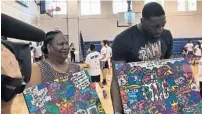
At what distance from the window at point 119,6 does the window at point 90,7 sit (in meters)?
1.14

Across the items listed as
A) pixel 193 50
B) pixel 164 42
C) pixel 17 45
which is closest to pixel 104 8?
pixel 193 50

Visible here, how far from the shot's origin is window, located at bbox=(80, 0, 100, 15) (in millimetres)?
20953

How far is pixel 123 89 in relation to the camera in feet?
5.71

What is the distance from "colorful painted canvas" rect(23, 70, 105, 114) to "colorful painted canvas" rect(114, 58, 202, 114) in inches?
8.0

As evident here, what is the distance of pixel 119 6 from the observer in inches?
824

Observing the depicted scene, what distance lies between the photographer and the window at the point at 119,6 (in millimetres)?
20844

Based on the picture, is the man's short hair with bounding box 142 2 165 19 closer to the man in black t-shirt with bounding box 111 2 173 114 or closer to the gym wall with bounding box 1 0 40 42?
the man in black t-shirt with bounding box 111 2 173 114

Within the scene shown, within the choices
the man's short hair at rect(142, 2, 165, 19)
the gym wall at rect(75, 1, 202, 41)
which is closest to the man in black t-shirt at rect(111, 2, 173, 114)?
the man's short hair at rect(142, 2, 165, 19)

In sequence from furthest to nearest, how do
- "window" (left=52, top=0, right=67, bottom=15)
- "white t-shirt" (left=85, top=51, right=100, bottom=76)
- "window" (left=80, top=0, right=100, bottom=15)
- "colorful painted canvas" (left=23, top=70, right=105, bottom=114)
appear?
"window" (left=80, top=0, right=100, bottom=15)
"window" (left=52, top=0, right=67, bottom=15)
"white t-shirt" (left=85, top=51, right=100, bottom=76)
"colorful painted canvas" (left=23, top=70, right=105, bottom=114)

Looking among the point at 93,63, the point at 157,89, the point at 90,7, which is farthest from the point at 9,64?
the point at 90,7

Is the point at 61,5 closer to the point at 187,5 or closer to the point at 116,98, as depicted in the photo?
the point at 187,5

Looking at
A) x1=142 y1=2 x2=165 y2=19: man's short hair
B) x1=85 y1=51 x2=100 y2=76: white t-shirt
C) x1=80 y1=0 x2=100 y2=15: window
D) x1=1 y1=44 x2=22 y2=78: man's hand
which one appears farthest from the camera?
x1=80 y1=0 x2=100 y2=15: window

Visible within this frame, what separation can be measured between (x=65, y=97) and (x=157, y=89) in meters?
0.54

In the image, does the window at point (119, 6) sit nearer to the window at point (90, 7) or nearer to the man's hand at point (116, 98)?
the window at point (90, 7)
